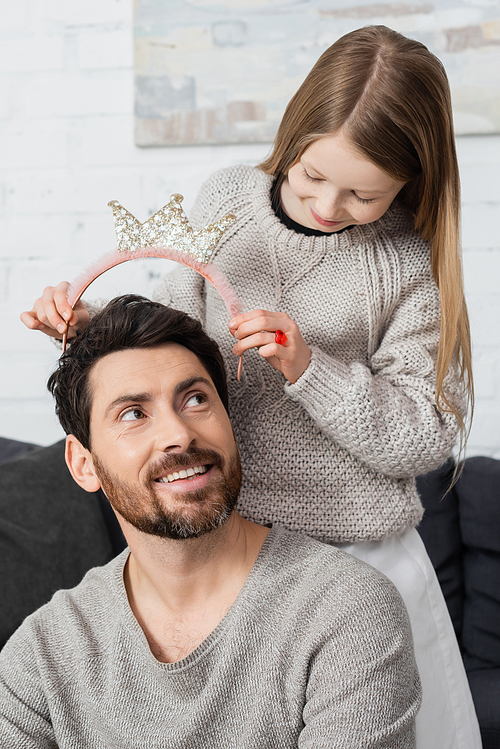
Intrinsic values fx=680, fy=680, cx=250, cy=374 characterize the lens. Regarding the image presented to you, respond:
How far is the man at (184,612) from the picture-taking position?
1.00 m

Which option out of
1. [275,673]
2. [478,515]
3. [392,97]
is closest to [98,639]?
[275,673]

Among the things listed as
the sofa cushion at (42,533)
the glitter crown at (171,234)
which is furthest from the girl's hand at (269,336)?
the sofa cushion at (42,533)

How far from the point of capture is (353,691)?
948 millimetres

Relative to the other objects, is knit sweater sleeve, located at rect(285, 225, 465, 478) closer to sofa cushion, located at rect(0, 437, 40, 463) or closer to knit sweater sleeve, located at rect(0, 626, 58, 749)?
knit sweater sleeve, located at rect(0, 626, 58, 749)

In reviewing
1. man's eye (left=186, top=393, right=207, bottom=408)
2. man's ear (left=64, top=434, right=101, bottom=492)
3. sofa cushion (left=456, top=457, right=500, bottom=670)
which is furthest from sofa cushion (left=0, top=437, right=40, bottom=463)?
sofa cushion (left=456, top=457, right=500, bottom=670)

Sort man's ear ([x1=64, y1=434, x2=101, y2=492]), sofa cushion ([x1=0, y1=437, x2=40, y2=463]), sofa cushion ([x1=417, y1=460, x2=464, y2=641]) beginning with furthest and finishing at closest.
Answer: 1. sofa cushion ([x1=417, y1=460, x2=464, y2=641])
2. sofa cushion ([x1=0, y1=437, x2=40, y2=463])
3. man's ear ([x1=64, y1=434, x2=101, y2=492])

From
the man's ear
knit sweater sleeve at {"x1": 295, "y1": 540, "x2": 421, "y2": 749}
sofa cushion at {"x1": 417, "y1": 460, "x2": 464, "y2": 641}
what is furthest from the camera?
sofa cushion at {"x1": 417, "y1": 460, "x2": 464, "y2": 641}

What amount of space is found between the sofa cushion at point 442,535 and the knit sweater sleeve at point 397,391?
888mm

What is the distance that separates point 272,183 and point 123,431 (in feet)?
1.76

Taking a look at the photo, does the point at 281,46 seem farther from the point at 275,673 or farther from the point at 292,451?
the point at 275,673

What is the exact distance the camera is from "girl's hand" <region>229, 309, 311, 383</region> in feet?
3.33

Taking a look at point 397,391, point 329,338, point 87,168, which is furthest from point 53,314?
point 87,168

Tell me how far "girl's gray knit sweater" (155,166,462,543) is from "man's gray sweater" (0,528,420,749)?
0.10 metres

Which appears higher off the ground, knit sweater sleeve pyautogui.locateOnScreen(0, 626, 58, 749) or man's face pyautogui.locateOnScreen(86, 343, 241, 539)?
man's face pyautogui.locateOnScreen(86, 343, 241, 539)
